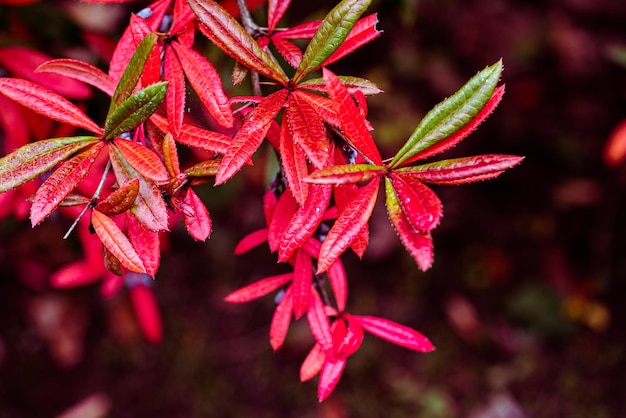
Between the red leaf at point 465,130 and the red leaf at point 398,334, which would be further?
the red leaf at point 398,334

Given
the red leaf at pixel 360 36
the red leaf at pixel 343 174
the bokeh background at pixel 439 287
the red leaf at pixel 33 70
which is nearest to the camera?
the red leaf at pixel 343 174

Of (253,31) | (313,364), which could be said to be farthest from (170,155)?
(313,364)

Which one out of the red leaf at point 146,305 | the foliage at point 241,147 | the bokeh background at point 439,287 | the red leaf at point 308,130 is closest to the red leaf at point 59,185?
the foliage at point 241,147

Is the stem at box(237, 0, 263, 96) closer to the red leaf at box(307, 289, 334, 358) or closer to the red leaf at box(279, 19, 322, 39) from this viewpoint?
the red leaf at box(279, 19, 322, 39)

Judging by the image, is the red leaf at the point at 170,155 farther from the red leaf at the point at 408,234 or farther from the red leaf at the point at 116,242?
the red leaf at the point at 408,234

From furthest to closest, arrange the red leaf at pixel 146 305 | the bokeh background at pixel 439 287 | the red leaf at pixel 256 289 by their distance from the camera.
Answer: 1. the bokeh background at pixel 439 287
2. the red leaf at pixel 146 305
3. the red leaf at pixel 256 289

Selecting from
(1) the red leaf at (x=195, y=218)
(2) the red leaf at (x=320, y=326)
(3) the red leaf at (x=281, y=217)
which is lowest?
(2) the red leaf at (x=320, y=326)

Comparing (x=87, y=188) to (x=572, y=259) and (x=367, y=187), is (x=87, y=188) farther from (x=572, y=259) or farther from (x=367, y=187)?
(x=572, y=259)

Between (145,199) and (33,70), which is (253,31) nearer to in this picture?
(145,199)
